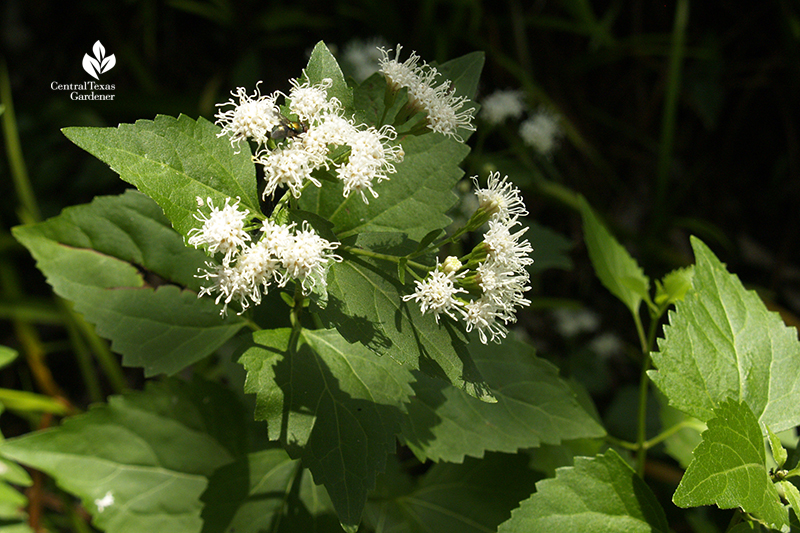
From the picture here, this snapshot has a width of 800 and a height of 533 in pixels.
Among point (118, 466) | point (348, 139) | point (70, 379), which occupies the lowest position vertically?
point (70, 379)

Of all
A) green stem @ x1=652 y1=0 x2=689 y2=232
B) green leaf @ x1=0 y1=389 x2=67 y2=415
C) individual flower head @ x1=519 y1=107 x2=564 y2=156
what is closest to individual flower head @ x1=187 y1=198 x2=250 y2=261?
green leaf @ x1=0 y1=389 x2=67 y2=415

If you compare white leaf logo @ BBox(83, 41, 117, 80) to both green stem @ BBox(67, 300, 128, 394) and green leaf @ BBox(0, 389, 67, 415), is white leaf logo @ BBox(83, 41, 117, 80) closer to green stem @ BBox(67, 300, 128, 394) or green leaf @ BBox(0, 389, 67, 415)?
green stem @ BBox(67, 300, 128, 394)

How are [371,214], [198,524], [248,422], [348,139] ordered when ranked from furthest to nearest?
[248,422], [198,524], [371,214], [348,139]

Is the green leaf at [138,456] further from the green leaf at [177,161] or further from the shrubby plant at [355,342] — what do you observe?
the green leaf at [177,161]

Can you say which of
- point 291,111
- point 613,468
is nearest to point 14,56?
point 291,111

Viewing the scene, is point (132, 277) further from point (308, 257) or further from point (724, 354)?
point (724, 354)

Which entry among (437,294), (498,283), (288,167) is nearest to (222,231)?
(288,167)

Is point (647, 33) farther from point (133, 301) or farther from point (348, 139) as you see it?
point (133, 301)

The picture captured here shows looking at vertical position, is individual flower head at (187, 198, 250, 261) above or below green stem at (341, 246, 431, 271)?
above
